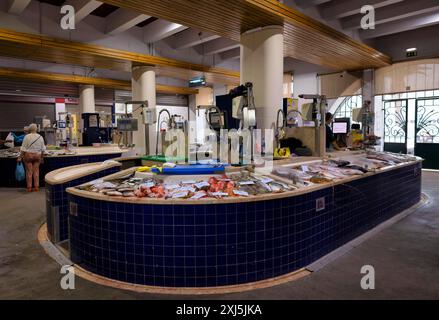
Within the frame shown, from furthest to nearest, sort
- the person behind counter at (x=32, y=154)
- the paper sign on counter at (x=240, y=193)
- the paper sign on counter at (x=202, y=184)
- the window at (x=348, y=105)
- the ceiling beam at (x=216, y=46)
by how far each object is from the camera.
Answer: the window at (x=348, y=105) < the ceiling beam at (x=216, y=46) < the person behind counter at (x=32, y=154) < the paper sign on counter at (x=202, y=184) < the paper sign on counter at (x=240, y=193)

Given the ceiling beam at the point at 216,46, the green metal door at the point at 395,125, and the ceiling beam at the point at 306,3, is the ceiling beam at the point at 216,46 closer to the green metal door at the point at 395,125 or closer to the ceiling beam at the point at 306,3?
the ceiling beam at the point at 306,3

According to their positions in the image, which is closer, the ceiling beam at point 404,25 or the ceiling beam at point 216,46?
the ceiling beam at point 404,25

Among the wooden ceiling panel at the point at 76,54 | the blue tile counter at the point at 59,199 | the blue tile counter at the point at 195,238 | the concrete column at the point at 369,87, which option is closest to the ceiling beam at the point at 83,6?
the wooden ceiling panel at the point at 76,54

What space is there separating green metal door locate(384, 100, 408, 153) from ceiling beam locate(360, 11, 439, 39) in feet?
8.14

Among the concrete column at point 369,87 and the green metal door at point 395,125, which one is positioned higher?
the concrete column at point 369,87

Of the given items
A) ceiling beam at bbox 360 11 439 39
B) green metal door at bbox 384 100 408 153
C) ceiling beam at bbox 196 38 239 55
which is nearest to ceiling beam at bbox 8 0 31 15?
ceiling beam at bbox 196 38 239 55

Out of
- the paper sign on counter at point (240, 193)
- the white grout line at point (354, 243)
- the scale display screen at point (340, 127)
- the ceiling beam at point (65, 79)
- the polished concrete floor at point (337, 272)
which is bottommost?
the polished concrete floor at point (337, 272)

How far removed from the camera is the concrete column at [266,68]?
248 inches

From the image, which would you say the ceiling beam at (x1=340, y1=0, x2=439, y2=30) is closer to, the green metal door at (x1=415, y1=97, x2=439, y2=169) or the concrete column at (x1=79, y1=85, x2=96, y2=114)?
the green metal door at (x1=415, y1=97, x2=439, y2=169)

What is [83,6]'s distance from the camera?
6.84 meters

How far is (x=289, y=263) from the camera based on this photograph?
3236mm

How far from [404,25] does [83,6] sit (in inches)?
315

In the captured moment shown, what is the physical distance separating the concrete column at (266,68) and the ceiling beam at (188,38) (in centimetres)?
287
